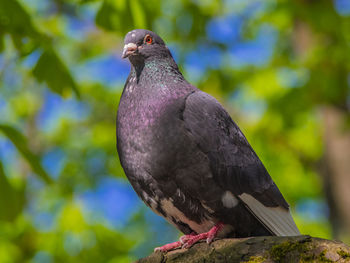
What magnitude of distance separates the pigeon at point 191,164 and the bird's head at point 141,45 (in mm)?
26

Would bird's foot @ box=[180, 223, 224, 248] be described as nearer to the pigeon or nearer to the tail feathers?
the pigeon

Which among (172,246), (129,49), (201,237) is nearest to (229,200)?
(201,237)

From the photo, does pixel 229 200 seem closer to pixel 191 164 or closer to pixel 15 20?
pixel 191 164

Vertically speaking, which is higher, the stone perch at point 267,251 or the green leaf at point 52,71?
the green leaf at point 52,71

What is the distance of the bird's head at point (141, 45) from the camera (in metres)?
3.40

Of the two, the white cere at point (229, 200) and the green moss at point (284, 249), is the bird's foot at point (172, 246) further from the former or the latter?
the green moss at point (284, 249)

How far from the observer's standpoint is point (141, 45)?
345 centimetres

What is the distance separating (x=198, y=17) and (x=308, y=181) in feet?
17.5

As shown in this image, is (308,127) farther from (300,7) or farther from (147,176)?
(147,176)

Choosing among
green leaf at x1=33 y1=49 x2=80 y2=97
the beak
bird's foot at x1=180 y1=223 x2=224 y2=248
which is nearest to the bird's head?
the beak

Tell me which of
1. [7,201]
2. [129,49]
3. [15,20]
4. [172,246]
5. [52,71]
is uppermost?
[15,20]

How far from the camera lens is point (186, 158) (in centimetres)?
287

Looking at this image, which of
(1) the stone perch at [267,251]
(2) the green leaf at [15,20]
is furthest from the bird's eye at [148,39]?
(1) the stone perch at [267,251]

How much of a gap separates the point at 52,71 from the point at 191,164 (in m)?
1.52
